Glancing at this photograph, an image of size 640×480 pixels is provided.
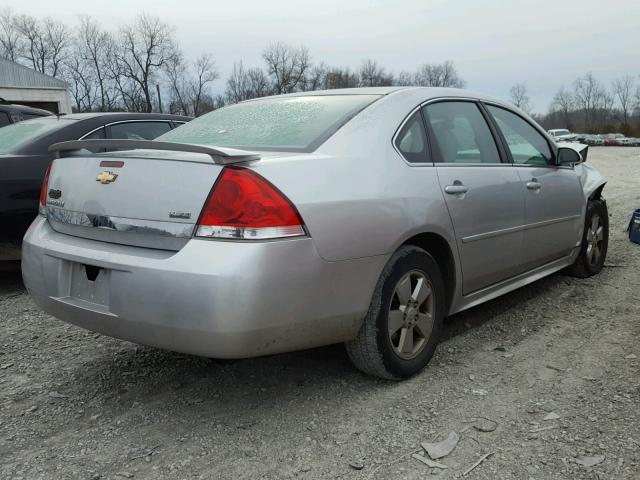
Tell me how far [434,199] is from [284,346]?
1133 millimetres

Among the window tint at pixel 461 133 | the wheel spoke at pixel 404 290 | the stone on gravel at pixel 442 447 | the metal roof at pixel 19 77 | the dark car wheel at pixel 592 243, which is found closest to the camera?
the stone on gravel at pixel 442 447

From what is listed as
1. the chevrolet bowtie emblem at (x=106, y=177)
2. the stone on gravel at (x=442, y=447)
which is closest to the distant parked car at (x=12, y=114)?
the chevrolet bowtie emblem at (x=106, y=177)

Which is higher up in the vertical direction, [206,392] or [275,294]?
[275,294]

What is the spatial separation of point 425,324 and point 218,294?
128cm

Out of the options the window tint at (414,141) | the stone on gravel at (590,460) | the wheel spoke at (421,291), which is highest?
the window tint at (414,141)

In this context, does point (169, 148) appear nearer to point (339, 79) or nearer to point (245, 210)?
point (245, 210)

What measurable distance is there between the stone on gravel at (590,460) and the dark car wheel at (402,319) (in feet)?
2.98

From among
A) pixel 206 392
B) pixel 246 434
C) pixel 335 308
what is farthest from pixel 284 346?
pixel 206 392

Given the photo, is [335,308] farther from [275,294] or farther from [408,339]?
[408,339]

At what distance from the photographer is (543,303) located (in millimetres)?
4301

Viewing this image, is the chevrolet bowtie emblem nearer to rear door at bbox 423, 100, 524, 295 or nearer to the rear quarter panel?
the rear quarter panel

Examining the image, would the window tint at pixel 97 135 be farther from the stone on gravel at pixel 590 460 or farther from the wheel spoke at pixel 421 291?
the stone on gravel at pixel 590 460

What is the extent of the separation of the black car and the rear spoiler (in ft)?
6.33

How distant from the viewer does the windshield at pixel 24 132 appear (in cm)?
485
